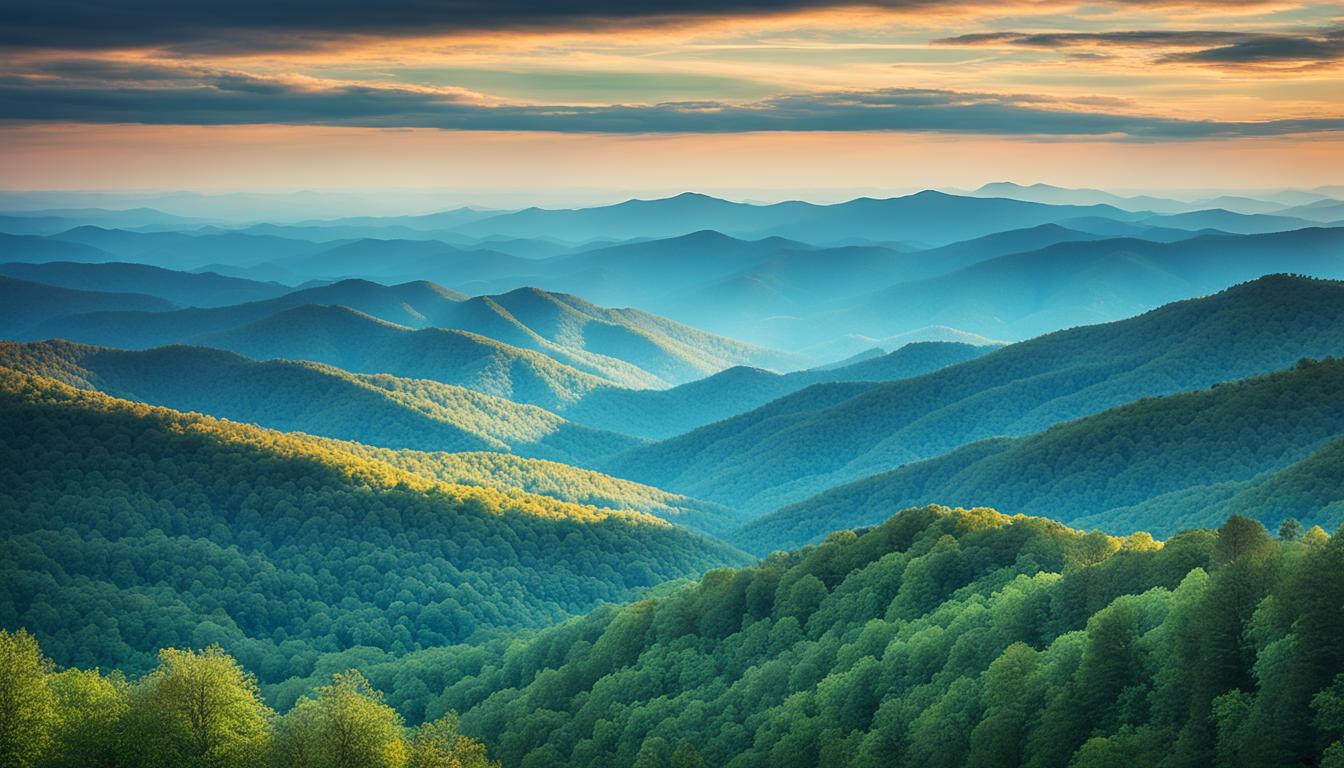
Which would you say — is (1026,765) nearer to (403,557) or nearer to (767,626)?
(767,626)

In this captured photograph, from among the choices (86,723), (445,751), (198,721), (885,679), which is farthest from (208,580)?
(445,751)

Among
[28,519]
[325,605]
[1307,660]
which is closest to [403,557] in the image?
[325,605]

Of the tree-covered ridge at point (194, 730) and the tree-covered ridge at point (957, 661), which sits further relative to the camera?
the tree-covered ridge at point (194, 730)

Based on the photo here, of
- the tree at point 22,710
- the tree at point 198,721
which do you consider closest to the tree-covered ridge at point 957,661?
the tree at point 198,721

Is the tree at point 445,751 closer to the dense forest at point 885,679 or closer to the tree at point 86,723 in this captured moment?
the dense forest at point 885,679

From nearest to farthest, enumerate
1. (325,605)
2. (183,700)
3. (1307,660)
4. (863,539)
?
(1307,660) < (183,700) < (863,539) < (325,605)

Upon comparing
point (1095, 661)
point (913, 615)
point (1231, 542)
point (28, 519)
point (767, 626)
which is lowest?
point (28, 519)
